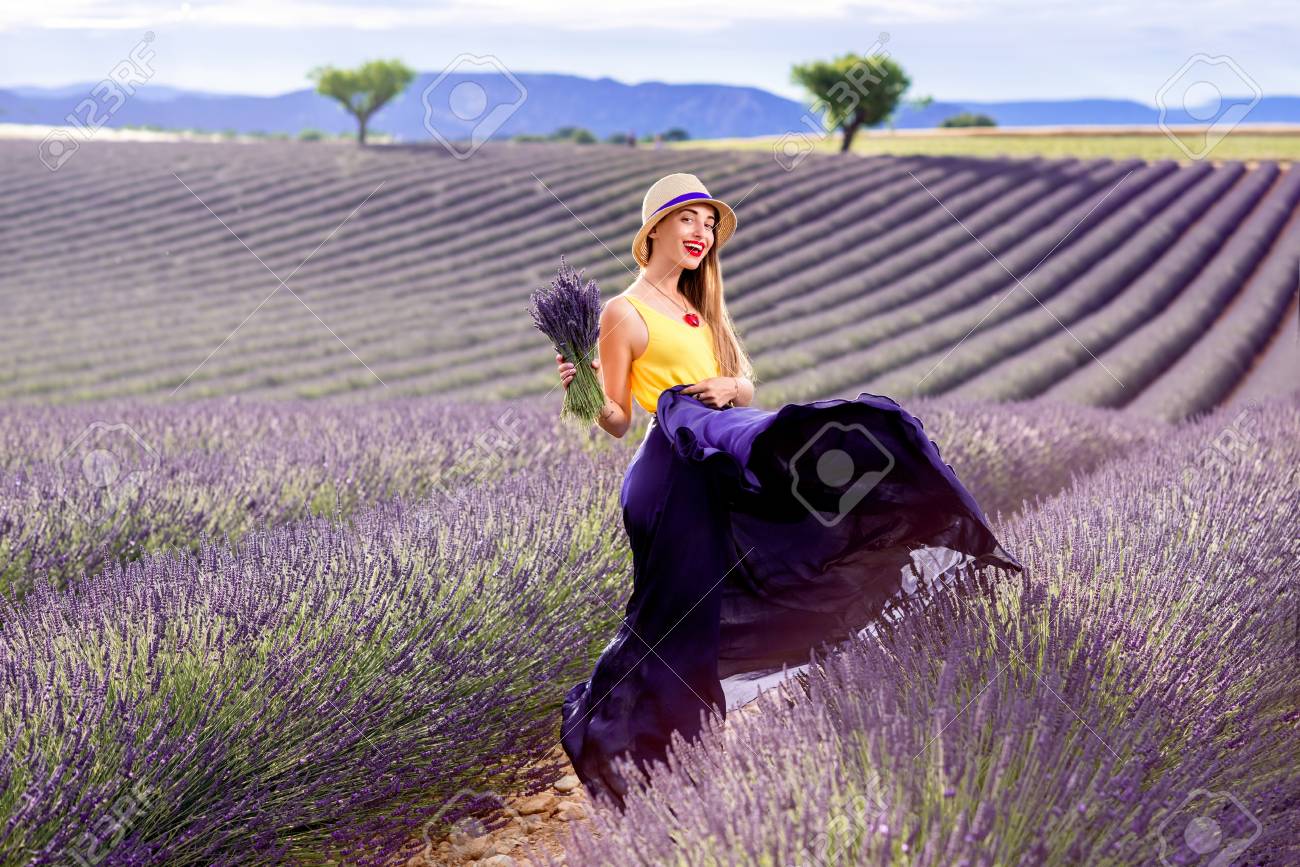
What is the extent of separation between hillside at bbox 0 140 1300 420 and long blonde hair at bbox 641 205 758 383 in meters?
6.90

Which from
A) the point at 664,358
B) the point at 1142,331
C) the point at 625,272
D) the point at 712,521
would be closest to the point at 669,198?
the point at 664,358

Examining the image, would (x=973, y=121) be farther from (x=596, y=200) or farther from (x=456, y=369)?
(x=456, y=369)

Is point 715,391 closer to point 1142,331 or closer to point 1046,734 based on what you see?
point 1046,734

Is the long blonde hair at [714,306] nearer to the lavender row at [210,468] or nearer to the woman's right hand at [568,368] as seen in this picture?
the woman's right hand at [568,368]

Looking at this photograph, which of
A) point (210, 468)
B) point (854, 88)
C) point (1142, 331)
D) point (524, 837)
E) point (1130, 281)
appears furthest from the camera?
point (854, 88)

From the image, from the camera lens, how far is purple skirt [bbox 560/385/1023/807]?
225 cm

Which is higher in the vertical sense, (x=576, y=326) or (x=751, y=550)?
(x=576, y=326)

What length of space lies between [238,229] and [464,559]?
59.4 ft

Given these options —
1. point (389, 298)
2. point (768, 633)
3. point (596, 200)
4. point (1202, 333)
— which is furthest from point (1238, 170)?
point (768, 633)

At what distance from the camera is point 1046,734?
68.6 inches

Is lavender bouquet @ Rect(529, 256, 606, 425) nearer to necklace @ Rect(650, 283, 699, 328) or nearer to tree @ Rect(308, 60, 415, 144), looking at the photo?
necklace @ Rect(650, 283, 699, 328)

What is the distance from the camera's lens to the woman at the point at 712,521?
2.30 m

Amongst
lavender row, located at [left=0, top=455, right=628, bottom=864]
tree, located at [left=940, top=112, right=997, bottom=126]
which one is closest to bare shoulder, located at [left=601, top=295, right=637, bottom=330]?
lavender row, located at [left=0, top=455, right=628, bottom=864]

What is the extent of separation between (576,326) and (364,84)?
36.0 metres
